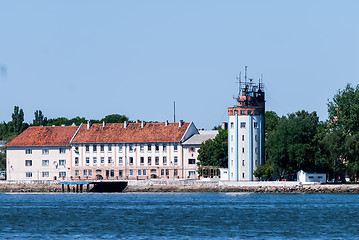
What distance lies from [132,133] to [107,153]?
487cm

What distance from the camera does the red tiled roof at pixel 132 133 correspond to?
445 ft

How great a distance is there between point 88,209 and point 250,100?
4227 cm

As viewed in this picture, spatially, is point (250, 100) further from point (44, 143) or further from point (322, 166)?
point (44, 143)

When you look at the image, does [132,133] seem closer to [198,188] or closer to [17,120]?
[198,188]

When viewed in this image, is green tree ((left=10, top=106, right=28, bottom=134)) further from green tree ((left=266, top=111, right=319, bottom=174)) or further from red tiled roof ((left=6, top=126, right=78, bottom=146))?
green tree ((left=266, top=111, right=319, bottom=174))

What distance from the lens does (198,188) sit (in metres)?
120

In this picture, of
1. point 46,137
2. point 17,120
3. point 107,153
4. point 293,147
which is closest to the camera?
point 293,147

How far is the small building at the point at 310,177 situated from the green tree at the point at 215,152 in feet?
46.6

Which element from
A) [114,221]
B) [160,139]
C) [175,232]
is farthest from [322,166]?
[175,232]

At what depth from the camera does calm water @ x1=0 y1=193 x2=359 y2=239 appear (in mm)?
58031

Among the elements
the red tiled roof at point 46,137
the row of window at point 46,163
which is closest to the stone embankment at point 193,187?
the row of window at point 46,163

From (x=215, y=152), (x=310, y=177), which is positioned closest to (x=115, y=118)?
(x=215, y=152)

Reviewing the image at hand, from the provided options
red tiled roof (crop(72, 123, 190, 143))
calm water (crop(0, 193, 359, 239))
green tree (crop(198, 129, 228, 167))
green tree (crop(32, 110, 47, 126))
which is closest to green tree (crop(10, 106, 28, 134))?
green tree (crop(32, 110, 47, 126))

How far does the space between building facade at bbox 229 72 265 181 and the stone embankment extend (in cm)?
226
